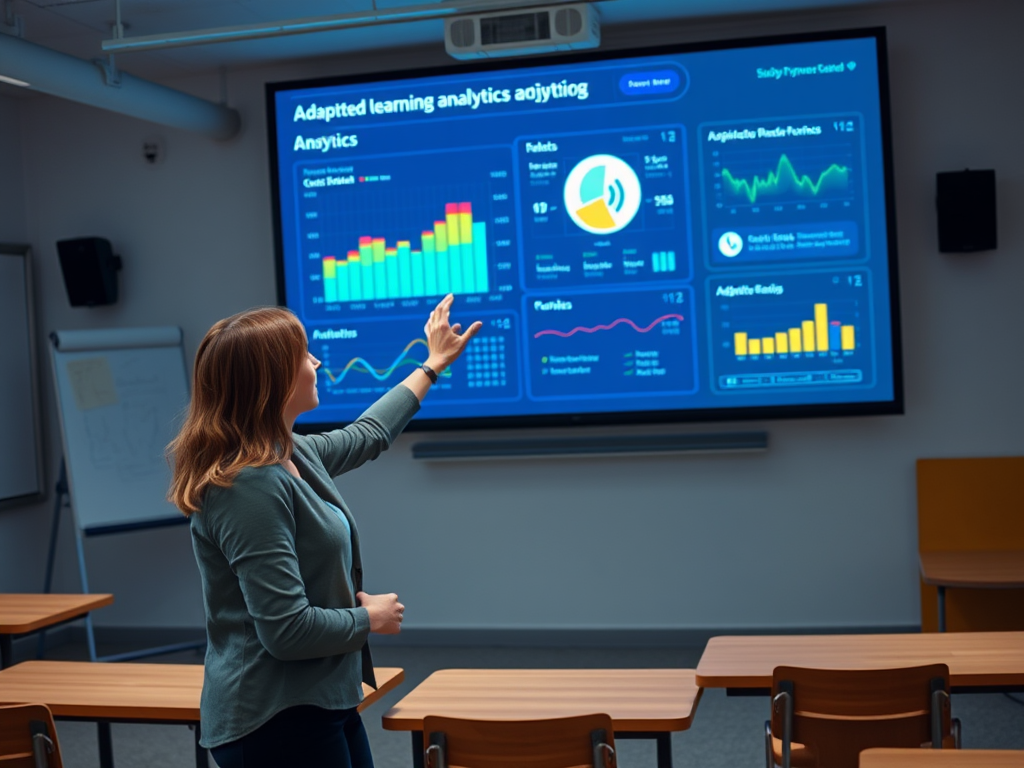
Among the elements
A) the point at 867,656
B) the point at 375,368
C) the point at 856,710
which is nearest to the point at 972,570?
the point at 867,656

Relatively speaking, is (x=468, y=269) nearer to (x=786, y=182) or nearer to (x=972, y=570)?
(x=786, y=182)

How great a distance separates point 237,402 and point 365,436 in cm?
52

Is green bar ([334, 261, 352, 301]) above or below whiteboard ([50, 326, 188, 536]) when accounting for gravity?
above

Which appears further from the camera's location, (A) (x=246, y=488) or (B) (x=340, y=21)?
(B) (x=340, y=21)

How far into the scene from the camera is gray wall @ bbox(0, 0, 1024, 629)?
5121mm

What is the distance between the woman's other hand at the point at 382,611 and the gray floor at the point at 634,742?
2440mm

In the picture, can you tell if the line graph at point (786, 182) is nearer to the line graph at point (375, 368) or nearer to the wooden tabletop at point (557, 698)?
the line graph at point (375, 368)

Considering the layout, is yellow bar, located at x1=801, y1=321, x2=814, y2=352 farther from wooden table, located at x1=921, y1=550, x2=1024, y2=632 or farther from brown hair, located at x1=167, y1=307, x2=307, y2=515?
brown hair, located at x1=167, y1=307, x2=307, y2=515

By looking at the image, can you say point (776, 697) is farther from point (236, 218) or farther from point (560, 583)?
point (236, 218)

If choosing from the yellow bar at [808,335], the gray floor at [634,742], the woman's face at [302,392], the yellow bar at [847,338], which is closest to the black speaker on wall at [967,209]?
the yellow bar at [847,338]

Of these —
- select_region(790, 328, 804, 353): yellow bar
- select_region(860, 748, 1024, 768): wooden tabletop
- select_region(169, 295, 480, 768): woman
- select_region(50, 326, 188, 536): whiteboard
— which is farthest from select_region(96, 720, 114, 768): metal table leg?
select_region(790, 328, 804, 353): yellow bar

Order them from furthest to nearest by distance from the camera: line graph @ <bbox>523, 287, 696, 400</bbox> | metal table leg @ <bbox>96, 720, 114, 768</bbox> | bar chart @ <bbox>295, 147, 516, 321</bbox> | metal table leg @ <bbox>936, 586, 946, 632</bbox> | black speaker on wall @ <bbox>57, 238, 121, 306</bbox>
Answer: black speaker on wall @ <bbox>57, 238, 121, 306</bbox>
bar chart @ <bbox>295, 147, 516, 321</bbox>
line graph @ <bbox>523, 287, 696, 400</bbox>
metal table leg @ <bbox>936, 586, 946, 632</bbox>
metal table leg @ <bbox>96, 720, 114, 768</bbox>

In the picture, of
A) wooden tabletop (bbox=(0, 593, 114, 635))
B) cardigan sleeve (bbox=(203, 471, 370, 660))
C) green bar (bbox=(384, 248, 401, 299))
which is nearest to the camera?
cardigan sleeve (bbox=(203, 471, 370, 660))

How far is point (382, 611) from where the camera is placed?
1.95 m
